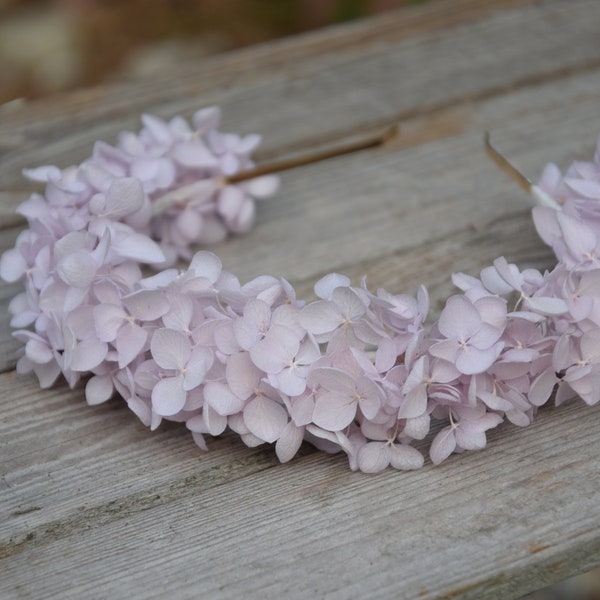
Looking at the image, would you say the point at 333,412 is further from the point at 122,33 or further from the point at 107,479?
the point at 122,33

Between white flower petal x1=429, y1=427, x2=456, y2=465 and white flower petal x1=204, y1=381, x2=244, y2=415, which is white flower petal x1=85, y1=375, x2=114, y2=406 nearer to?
white flower petal x1=204, y1=381, x2=244, y2=415

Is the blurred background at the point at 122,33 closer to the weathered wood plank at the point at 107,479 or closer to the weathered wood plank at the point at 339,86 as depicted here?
the weathered wood plank at the point at 339,86

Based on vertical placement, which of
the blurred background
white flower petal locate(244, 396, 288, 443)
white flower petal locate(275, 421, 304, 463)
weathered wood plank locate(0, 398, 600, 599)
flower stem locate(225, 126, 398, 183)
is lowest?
the blurred background

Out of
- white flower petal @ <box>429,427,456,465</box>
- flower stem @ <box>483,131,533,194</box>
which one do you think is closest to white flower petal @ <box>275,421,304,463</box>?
white flower petal @ <box>429,427,456,465</box>

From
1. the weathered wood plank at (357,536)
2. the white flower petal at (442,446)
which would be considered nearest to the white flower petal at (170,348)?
the weathered wood plank at (357,536)

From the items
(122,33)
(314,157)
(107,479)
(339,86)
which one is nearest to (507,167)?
(314,157)

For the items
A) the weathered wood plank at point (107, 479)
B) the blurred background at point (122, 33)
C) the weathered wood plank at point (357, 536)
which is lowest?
the blurred background at point (122, 33)
